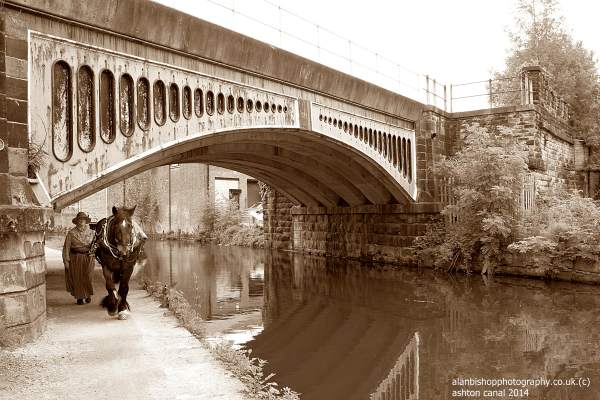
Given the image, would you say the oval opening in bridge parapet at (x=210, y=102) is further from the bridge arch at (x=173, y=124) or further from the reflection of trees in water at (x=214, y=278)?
the reflection of trees in water at (x=214, y=278)

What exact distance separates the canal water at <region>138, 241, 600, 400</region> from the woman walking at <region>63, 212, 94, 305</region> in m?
1.86

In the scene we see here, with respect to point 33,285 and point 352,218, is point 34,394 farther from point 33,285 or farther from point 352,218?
point 352,218

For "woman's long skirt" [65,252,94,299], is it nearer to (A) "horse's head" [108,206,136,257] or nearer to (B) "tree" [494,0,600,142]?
(A) "horse's head" [108,206,136,257]

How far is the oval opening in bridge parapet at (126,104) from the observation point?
734 centimetres

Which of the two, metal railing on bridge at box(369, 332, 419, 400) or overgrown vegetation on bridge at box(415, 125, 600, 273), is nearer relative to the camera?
metal railing on bridge at box(369, 332, 419, 400)

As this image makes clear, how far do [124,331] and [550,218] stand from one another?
1065cm

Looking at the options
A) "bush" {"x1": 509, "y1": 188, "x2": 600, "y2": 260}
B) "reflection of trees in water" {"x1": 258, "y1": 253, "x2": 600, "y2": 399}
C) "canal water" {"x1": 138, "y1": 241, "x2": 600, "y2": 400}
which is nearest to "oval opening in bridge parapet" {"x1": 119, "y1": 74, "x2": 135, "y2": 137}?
"canal water" {"x1": 138, "y1": 241, "x2": 600, "y2": 400}

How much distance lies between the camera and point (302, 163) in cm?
1580

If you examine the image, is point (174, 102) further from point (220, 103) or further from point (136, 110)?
point (220, 103)

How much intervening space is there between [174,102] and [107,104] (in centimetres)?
123

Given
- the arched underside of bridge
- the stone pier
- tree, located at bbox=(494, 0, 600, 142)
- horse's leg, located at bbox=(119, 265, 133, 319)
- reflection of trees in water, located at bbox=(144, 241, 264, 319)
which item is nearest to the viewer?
the stone pier

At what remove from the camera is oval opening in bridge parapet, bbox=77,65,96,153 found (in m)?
6.78

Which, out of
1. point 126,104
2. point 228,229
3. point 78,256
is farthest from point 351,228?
point 126,104

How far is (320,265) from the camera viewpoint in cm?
1775
